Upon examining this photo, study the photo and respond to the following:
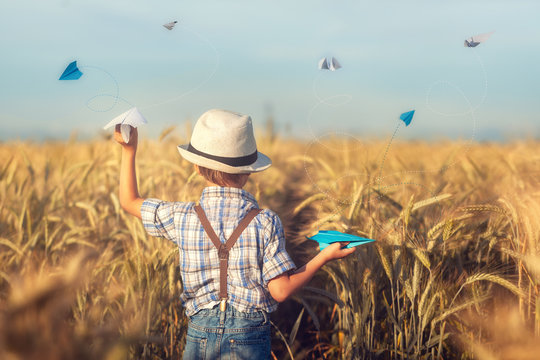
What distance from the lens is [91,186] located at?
13.7 ft

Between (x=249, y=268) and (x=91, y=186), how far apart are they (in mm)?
2851

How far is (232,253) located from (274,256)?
130 mm

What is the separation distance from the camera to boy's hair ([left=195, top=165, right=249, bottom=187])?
1788 millimetres

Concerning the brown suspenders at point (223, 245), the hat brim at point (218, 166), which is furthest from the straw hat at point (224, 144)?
the brown suspenders at point (223, 245)

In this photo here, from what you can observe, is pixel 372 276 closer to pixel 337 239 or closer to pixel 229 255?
pixel 337 239

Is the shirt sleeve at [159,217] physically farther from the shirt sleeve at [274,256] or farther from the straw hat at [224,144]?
the shirt sleeve at [274,256]

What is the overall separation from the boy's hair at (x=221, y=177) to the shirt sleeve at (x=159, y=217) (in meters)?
0.16

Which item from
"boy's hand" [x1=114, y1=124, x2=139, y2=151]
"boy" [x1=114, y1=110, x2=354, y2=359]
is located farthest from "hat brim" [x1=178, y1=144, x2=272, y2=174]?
"boy's hand" [x1=114, y1=124, x2=139, y2=151]

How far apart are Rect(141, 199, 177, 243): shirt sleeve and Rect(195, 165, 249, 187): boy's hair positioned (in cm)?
Result: 16

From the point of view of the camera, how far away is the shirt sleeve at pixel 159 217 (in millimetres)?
1817

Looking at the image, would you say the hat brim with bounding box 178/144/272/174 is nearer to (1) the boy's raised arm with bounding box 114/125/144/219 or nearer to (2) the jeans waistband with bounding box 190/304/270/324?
(1) the boy's raised arm with bounding box 114/125/144/219

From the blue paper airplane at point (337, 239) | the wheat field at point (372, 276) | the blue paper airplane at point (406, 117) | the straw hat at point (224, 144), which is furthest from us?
the wheat field at point (372, 276)

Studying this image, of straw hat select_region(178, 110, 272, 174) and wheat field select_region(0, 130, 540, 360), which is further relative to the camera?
wheat field select_region(0, 130, 540, 360)

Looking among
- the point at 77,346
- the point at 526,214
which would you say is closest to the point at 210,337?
the point at 77,346
